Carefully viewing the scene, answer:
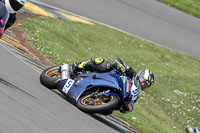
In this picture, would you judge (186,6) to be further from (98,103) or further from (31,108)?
(31,108)

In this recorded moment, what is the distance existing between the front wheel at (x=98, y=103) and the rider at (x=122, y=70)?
0.56m

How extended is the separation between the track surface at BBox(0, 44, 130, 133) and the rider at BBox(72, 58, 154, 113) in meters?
0.87

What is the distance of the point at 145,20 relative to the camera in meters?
18.9

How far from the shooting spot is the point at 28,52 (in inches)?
421

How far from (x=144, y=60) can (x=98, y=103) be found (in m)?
7.45

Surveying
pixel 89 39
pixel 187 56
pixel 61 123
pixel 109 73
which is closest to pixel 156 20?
pixel 187 56

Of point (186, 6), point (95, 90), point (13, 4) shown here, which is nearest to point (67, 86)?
point (95, 90)

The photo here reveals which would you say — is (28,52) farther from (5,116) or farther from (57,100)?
(5,116)

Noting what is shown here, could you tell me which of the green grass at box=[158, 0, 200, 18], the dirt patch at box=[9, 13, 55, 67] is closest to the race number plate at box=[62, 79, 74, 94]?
the dirt patch at box=[9, 13, 55, 67]

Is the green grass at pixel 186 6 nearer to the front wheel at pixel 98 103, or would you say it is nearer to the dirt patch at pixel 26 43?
the dirt patch at pixel 26 43

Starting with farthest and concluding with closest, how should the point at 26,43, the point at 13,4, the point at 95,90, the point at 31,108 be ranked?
the point at 26,43 < the point at 95,90 < the point at 13,4 < the point at 31,108

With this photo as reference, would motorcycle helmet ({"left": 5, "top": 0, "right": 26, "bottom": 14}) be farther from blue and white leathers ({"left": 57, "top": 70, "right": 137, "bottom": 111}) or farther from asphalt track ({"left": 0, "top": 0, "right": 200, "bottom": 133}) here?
blue and white leathers ({"left": 57, "top": 70, "right": 137, "bottom": 111})

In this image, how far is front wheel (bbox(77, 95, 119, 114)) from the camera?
7.53 m

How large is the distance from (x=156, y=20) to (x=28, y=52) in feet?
32.4
